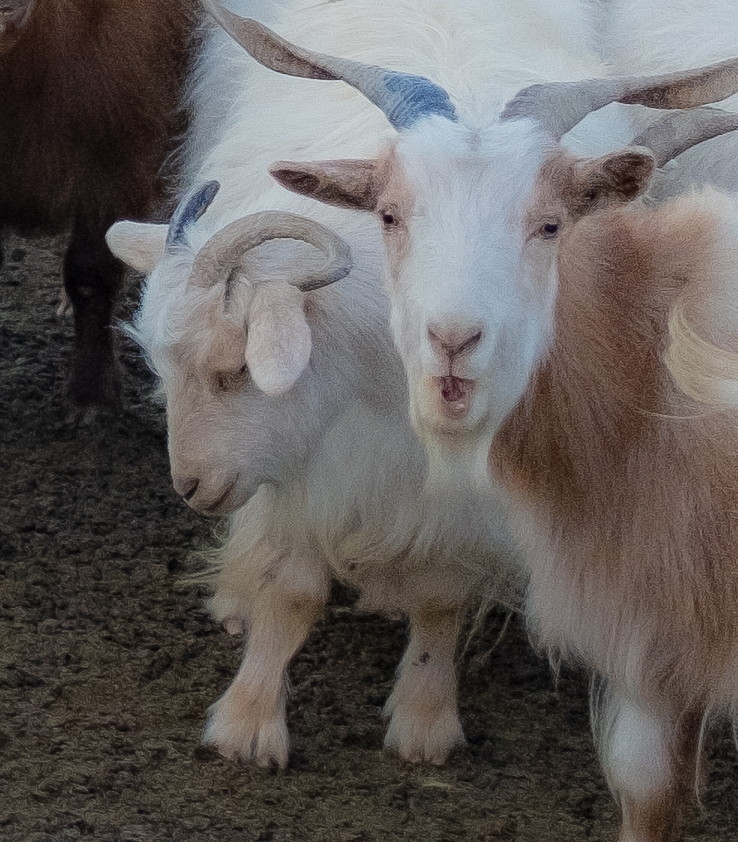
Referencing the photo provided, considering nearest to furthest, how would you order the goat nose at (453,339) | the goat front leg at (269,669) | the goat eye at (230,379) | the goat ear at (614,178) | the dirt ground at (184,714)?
the goat nose at (453,339), the goat ear at (614,178), the goat eye at (230,379), the dirt ground at (184,714), the goat front leg at (269,669)

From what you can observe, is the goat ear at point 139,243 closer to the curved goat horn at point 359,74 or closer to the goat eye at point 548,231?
the curved goat horn at point 359,74

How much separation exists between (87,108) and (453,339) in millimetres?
2305

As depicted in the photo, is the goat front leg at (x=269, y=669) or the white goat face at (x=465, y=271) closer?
the white goat face at (x=465, y=271)

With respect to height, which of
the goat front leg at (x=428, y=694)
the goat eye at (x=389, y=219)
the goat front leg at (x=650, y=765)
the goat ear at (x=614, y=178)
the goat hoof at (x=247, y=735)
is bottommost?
the goat hoof at (x=247, y=735)

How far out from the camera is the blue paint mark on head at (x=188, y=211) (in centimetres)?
304

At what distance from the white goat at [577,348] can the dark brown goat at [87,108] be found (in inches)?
64.3

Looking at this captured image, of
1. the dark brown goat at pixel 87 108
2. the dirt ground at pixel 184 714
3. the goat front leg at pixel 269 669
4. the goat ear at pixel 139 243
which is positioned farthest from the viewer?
the dark brown goat at pixel 87 108

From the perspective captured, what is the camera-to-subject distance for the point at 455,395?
2398mm

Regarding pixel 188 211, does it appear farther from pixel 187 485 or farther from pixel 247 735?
pixel 247 735

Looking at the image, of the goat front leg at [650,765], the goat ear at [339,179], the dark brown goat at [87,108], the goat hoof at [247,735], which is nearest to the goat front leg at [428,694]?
the goat hoof at [247,735]

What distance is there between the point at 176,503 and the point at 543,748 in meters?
1.56

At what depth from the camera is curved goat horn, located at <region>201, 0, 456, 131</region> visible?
103 inches

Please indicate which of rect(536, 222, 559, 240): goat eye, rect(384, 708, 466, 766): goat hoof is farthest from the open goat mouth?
rect(384, 708, 466, 766): goat hoof

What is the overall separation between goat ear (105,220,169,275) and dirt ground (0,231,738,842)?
118 cm
